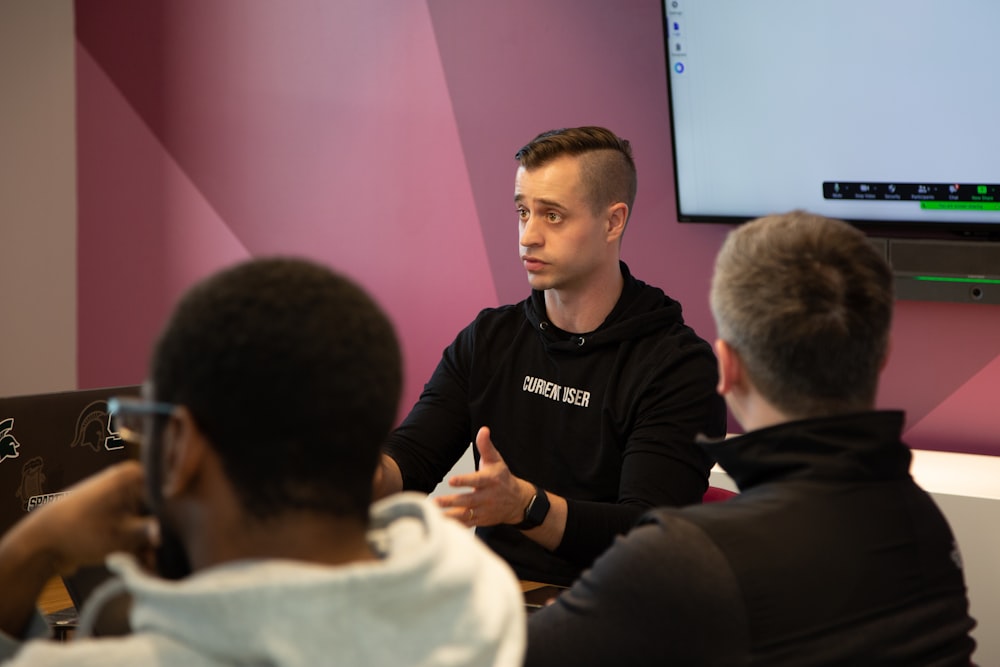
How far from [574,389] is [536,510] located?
413 mm

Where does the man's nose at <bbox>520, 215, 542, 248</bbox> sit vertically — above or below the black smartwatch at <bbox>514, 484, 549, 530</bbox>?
above

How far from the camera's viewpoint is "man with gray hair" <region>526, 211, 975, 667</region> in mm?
1349

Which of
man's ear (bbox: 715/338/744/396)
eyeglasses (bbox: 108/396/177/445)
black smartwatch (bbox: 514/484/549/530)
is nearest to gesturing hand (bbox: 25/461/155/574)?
eyeglasses (bbox: 108/396/177/445)

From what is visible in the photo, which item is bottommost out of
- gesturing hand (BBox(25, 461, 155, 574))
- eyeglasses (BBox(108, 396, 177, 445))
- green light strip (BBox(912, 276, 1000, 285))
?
gesturing hand (BBox(25, 461, 155, 574))

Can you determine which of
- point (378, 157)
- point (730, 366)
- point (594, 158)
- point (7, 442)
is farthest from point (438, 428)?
point (378, 157)

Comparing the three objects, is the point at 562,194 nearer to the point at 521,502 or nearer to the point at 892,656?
the point at 521,502

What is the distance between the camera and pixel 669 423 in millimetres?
2383

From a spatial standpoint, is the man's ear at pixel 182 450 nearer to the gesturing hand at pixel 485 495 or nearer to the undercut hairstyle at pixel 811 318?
the undercut hairstyle at pixel 811 318

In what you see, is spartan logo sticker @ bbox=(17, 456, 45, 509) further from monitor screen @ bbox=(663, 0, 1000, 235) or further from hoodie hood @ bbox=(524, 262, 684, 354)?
monitor screen @ bbox=(663, 0, 1000, 235)

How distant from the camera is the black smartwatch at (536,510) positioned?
7.14 feet

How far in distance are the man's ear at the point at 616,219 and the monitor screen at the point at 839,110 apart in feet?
2.19

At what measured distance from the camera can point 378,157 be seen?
157 inches

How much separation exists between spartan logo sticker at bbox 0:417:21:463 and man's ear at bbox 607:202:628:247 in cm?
138

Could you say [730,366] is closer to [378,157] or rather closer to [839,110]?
[839,110]
